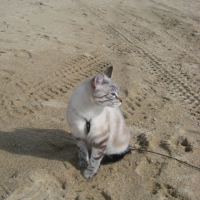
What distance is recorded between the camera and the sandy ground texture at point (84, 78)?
299cm

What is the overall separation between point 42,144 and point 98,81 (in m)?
1.51

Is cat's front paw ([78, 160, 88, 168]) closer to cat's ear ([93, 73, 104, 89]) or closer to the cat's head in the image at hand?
the cat's head

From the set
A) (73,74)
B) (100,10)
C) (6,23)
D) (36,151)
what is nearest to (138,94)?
(73,74)

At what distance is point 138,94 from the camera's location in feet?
16.6

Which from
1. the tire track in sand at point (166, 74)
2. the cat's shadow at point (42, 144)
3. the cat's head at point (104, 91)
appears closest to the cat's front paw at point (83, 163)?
the cat's shadow at point (42, 144)

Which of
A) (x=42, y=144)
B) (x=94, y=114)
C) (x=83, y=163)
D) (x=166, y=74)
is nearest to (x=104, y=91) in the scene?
(x=94, y=114)

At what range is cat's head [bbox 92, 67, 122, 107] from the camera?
276 cm

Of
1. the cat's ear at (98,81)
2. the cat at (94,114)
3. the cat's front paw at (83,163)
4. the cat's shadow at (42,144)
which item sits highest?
the cat's ear at (98,81)

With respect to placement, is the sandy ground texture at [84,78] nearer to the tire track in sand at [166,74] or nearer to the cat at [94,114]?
the tire track in sand at [166,74]

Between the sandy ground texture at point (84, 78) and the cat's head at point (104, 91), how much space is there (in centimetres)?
103

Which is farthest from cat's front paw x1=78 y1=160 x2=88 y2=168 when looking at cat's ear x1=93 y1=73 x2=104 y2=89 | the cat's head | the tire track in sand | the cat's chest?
the tire track in sand

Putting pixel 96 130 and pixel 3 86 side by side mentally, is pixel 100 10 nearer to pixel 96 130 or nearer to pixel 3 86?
pixel 3 86

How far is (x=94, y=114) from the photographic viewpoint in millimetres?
2832

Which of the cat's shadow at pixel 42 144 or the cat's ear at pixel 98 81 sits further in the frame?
the cat's shadow at pixel 42 144
